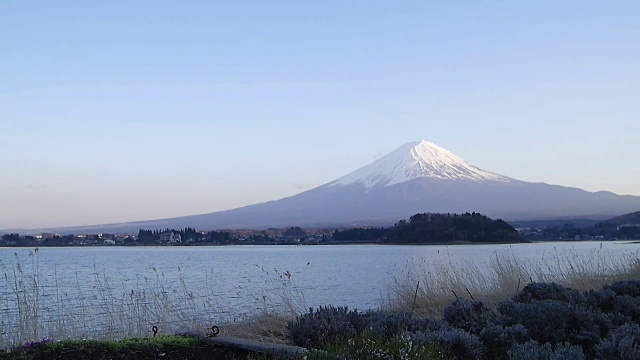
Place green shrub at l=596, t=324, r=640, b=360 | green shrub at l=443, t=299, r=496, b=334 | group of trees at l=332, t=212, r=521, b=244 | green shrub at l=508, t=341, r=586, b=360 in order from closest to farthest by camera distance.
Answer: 1. green shrub at l=508, t=341, r=586, b=360
2. green shrub at l=596, t=324, r=640, b=360
3. green shrub at l=443, t=299, r=496, b=334
4. group of trees at l=332, t=212, r=521, b=244

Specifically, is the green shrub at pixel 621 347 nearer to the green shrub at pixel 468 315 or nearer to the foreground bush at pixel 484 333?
the foreground bush at pixel 484 333

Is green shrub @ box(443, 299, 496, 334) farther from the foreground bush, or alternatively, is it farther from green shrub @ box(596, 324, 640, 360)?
green shrub @ box(596, 324, 640, 360)

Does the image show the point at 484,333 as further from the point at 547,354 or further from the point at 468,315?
the point at 547,354

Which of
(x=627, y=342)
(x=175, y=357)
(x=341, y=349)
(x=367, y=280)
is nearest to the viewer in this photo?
(x=341, y=349)

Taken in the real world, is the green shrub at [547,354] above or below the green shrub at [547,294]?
below

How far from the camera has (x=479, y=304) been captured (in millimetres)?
8117

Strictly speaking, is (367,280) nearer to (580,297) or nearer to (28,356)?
(580,297)

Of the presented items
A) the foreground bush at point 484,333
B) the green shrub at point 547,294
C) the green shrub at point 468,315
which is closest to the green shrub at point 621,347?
the foreground bush at point 484,333

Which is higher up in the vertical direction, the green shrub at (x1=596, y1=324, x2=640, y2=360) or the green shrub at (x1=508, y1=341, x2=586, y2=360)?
the green shrub at (x1=508, y1=341, x2=586, y2=360)

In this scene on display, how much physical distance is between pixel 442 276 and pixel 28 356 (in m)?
10.2

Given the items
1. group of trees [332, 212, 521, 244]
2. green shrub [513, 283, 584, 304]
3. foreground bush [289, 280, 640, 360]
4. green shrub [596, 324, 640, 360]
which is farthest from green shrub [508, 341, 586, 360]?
group of trees [332, 212, 521, 244]

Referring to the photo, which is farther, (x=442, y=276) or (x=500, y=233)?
(x=500, y=233)

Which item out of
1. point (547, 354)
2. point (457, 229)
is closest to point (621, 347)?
point (547, 354)

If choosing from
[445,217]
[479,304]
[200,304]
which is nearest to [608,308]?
[479,304]
